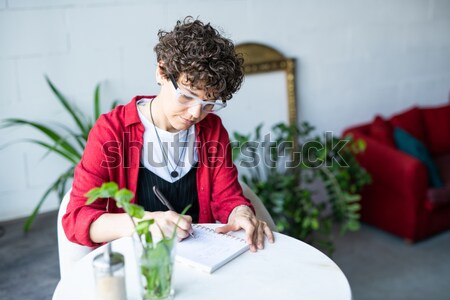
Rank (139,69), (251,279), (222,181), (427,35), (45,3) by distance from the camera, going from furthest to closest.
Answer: (427,35)
(139,69)
(45,3)
(222,181)
(251,279)

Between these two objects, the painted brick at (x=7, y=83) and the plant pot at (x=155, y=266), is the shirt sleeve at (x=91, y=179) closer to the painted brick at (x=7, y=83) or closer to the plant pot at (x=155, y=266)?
the plant pot at (x=155, y=266)

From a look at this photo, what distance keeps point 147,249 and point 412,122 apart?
313 cm

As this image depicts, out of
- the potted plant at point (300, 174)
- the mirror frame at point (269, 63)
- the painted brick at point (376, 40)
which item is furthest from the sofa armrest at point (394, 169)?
the painted brick at point (376, 40)

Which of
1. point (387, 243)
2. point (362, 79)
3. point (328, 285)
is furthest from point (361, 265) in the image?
point (328, 285)

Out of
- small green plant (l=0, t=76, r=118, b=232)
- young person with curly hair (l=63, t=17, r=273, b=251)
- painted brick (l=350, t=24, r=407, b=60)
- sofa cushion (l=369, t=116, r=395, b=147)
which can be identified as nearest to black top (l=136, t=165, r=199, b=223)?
young person with curly hair (l=63, t=17, r=273, b=251)

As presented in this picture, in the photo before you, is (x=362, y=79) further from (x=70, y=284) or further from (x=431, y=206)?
(x=70, y=284)

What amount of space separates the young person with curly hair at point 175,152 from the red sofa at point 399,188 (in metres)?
1.80

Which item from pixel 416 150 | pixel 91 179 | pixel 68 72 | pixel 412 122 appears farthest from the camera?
pixel 412 122

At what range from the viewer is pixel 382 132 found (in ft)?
11.9

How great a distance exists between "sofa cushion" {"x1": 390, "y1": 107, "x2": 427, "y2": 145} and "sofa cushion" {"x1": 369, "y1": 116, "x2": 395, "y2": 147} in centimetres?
20

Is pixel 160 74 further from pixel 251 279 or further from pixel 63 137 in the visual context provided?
pixel 63 137

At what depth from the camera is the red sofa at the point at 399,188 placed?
3.41m

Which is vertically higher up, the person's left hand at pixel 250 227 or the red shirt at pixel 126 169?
the red shirt at pixel 126 169

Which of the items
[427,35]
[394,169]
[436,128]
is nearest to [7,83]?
[394,169]
